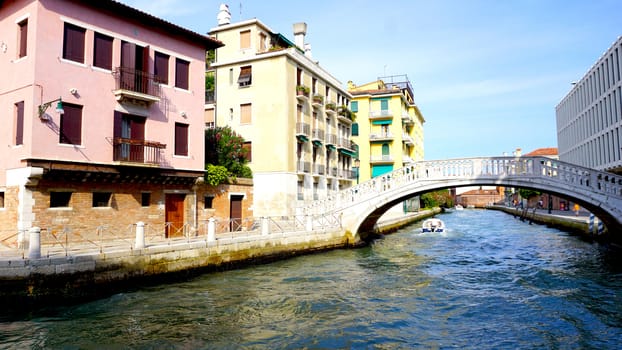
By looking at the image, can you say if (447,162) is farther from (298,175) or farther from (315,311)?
(315,311)

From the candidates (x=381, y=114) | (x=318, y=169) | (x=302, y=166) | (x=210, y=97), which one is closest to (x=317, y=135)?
(x=318, y=169)

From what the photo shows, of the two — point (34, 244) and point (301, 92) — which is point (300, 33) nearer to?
point (301, 92)

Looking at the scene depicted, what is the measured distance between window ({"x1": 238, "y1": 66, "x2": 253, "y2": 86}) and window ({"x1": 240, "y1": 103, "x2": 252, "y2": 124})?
1353mm

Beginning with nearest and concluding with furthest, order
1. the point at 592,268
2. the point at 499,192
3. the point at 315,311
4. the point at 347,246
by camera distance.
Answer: the point at 315,311, the point at 592,268, the point at 347,246, the point at 499,192

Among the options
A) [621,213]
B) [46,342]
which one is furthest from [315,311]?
[621,213]

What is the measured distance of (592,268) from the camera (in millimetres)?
15961

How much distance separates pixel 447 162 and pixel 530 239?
11.3 metres

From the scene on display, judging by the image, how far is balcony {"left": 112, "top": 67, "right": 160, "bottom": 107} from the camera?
16.3m

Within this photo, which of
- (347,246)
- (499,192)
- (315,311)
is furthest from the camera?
(499,192)

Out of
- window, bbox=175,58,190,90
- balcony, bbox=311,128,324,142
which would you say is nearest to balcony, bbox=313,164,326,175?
balcony, bbox=311,128,324,142

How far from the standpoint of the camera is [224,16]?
2881cm

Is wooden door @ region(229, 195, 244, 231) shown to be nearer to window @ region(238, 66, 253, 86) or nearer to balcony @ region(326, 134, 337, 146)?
window @ region(238, 66, 253, 86)

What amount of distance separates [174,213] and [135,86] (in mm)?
5644

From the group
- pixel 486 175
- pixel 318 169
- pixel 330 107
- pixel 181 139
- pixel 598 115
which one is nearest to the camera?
pixel 181 139
